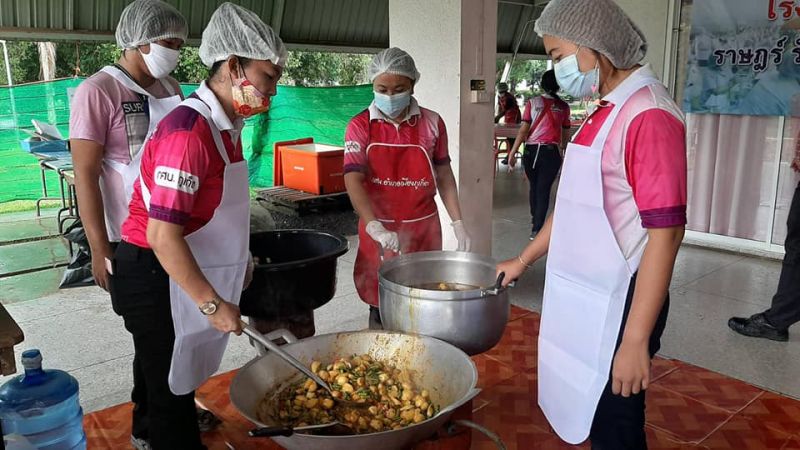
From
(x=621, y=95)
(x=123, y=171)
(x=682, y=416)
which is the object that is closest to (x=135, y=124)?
(x=123, y=171)

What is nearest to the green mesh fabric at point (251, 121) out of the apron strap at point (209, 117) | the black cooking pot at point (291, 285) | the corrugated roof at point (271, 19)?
the corrugated roof at point (271, 19)

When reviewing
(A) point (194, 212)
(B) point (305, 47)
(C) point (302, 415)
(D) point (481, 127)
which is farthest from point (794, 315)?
(B) point (305, 47)

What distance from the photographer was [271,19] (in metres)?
6.81

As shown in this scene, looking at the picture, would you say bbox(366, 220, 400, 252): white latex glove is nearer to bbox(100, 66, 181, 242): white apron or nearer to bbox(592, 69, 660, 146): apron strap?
bbox(100, 66, 181, 242): white apron

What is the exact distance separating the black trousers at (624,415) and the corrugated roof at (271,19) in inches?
225

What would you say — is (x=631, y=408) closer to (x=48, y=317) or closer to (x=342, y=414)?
(x=342, y=414)

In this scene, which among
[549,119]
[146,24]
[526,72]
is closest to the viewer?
[146,24]

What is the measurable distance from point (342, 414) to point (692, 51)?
4.86 metres

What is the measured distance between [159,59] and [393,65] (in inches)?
34.6

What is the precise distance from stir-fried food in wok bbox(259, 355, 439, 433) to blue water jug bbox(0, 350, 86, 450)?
1.05 m

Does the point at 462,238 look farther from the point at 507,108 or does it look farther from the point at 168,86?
the point at 507,108

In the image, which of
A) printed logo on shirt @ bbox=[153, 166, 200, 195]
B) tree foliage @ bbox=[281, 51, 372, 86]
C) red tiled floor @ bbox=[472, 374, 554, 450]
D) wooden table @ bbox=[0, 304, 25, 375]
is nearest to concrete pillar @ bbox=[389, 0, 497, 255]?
red tiled floor @ bbox=[472, 374, 554, 450]

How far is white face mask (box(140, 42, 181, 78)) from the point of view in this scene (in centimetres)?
217

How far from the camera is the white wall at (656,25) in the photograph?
16.9 ft
